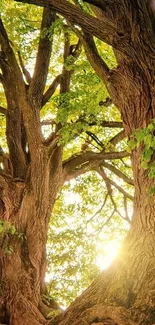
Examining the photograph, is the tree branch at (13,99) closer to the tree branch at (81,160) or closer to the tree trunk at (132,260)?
the tree branch at (81,160)

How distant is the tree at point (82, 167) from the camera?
4.18m

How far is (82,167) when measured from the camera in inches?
340

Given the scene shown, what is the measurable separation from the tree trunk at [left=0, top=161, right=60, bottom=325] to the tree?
2 cm

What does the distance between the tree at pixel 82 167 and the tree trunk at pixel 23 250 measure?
15 millimetres

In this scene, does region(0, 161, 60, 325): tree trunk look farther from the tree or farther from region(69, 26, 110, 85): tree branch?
region(69, 26, 110, 85): tree branch

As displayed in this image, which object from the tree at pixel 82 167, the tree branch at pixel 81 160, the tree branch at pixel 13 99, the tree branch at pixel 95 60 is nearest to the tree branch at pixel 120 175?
the tree at pixel 82 167

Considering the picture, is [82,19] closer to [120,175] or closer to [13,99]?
[13,99]

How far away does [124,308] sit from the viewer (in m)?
3.86

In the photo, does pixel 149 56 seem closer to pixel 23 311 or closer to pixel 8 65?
pixel 8 65

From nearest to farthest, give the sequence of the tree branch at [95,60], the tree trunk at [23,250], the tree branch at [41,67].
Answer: the tree branch at [95,60] → the tree trunk at [23,250] → the tree branch at [41,67]

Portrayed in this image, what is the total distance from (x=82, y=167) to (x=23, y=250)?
2487 mm

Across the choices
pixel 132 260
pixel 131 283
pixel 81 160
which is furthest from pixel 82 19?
pixel 81 160

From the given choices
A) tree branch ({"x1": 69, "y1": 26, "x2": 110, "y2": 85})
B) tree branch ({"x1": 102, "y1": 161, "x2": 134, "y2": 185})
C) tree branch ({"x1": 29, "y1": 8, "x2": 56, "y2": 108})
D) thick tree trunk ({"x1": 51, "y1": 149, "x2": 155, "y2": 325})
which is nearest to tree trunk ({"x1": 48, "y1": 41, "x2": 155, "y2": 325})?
thick tree trunk ({"x1": 51, "y1": 149, "x2": 155, "y2": 325})

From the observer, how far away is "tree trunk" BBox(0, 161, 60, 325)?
20.2 feet
